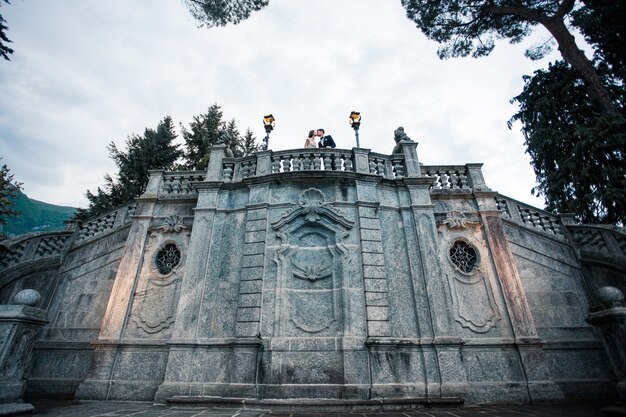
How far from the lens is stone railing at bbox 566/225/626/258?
8.80 m

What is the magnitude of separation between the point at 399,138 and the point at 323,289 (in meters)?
6.03

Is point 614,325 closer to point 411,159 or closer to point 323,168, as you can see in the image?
point 411,159

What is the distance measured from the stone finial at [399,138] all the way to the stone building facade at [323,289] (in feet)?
1.00

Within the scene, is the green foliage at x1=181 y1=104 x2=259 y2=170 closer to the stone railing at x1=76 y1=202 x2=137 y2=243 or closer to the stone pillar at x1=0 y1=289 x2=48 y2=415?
the stone railing at x1=76 y1=202 x2=137 y2=243

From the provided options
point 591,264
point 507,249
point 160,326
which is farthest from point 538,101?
point 160,326

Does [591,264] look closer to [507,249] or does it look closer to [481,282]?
[507,249]

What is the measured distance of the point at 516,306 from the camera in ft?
25.7

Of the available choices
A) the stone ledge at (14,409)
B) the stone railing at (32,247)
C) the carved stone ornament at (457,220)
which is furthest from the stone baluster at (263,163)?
the stone ledge at (14,409)

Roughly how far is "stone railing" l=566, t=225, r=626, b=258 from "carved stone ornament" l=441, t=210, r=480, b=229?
131 inches

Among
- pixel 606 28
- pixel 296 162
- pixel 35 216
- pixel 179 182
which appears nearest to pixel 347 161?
pixel 296 162

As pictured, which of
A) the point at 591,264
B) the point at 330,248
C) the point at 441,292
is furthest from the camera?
the point at 591,264

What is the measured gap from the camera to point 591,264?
348 inches

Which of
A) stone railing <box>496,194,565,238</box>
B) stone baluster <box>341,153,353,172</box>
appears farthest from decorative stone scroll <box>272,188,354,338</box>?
stone railing <box>496,194,565,238</box>

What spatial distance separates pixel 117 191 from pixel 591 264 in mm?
21985
